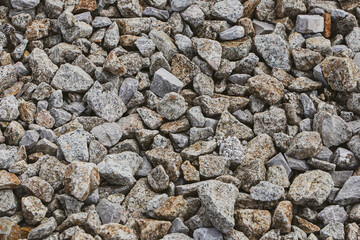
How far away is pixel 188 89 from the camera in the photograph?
159 inches

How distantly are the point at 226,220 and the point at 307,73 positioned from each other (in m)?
2.08

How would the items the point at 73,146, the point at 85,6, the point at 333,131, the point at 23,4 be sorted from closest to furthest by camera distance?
the point at 73,146, the point at 333,131, the point at 23,4, the point at 85,6

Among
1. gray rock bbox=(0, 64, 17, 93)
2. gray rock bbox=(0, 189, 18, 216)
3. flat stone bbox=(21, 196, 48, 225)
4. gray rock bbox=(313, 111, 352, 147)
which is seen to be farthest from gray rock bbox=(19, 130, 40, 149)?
gray rock bbox=(313, 111, 352, 147)

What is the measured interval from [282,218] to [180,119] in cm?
135

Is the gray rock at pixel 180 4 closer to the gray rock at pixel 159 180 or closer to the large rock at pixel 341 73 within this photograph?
the large rock at pixel 341 73

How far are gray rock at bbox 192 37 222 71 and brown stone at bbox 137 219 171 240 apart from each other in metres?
1.79

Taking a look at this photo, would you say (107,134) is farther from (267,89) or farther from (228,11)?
(228,11)

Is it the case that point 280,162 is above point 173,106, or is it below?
below

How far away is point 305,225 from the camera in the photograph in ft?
10.0

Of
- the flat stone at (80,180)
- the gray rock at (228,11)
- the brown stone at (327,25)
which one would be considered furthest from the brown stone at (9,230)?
the brown stone at (327,25)

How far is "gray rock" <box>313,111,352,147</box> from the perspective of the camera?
11.8ft

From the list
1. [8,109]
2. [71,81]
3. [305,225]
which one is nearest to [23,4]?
[71,81]

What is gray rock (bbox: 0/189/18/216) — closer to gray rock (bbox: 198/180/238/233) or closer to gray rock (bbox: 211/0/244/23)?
gray rock (bbox: 198/180/238/233)

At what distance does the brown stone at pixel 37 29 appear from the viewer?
420 cm
